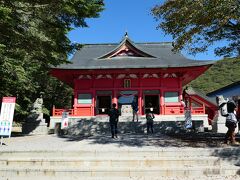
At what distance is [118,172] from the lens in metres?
8.19

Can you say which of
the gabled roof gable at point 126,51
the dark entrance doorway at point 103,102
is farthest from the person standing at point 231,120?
the gabled roof gable at point 126,51

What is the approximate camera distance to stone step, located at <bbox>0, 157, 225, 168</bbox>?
8656 millimetres

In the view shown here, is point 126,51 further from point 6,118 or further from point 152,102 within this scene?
point 6,118

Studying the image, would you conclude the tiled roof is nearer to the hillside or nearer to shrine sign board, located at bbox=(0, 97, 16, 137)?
shrine sign board, located at bbox=(0, 97, 16, 137)

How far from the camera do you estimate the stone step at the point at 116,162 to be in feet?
28.4

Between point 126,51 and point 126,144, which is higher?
point 126,51

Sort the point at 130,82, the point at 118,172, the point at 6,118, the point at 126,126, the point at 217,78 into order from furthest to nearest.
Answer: the point at 217,78
the point at 130,82
the point at 126,126
the point at 6,118
the point at 118,172

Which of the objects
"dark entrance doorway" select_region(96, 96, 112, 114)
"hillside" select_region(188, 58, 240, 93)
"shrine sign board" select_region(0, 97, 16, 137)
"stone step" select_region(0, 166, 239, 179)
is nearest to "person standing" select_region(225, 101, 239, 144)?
"stone step" select_region(0, 166, 239, 179)

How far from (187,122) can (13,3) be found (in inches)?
461

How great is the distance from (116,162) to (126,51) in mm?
19466

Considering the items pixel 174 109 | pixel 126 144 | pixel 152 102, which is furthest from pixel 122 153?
pixel 152 102

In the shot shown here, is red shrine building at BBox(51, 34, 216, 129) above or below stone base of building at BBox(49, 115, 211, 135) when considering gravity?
above

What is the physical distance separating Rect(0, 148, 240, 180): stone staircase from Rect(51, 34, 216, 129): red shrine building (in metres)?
14.5

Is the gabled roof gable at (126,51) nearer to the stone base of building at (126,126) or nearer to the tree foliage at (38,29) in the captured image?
the stone base of building at (126,126)
